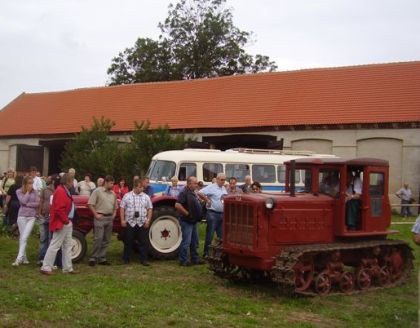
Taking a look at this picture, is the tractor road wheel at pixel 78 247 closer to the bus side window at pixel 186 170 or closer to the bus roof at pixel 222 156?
the bus side window at pixel 186 170

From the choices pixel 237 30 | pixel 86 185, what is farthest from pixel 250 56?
pixel 86 185

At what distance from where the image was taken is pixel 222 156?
60.3 feet

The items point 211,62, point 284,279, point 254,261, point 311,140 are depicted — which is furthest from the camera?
point 211,62

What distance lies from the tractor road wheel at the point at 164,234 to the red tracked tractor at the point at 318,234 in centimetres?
210

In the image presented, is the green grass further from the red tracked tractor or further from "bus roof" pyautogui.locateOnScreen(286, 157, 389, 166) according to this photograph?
"bus roof" pyautogui.locateOnScreen(286, 157, 389, 166)

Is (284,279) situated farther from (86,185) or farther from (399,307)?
(86,185)

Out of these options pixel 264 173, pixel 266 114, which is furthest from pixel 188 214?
pixel 266 114

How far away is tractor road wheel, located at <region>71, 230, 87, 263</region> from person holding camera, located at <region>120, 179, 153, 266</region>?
31.1 inches

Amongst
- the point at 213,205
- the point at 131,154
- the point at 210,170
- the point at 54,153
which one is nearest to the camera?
the point at 213,205

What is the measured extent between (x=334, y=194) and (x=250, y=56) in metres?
37.6

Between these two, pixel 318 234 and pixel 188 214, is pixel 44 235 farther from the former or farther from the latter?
pixel 318 234

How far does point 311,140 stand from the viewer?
84.0 ft

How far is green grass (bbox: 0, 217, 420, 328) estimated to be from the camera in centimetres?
710

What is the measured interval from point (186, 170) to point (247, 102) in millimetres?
11437
